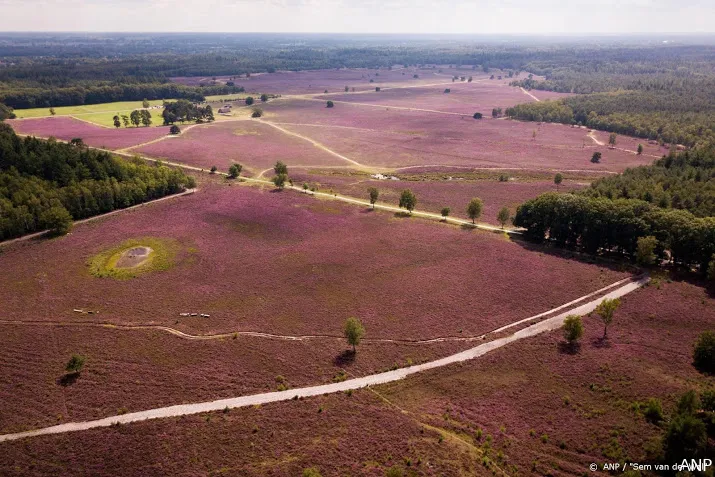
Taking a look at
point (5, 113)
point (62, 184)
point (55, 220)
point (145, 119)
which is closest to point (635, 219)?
point (55, 220)

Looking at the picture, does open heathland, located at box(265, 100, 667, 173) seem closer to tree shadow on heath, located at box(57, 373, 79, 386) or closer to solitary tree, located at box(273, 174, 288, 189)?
solitary tree, located at box(273, 174, 288, 189)

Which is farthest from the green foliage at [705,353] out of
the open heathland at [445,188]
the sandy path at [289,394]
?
the open heathland at [445,188]

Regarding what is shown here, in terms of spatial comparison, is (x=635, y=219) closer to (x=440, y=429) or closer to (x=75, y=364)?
(x=440, y=429)

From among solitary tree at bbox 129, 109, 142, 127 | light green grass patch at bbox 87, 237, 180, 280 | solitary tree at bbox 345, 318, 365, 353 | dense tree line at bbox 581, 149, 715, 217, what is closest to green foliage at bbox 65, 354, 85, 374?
light green grass patch at bbox 87, 237, 180, 280

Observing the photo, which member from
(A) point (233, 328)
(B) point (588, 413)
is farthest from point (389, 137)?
(B) point (588, 413)

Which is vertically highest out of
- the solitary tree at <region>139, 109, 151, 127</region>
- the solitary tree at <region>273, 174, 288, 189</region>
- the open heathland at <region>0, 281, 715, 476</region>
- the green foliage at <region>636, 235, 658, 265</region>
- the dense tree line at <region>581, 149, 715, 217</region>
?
the solitary tree at <region>139, 109, 151, 127</region>

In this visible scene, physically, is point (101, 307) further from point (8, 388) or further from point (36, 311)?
point (8, 388)
